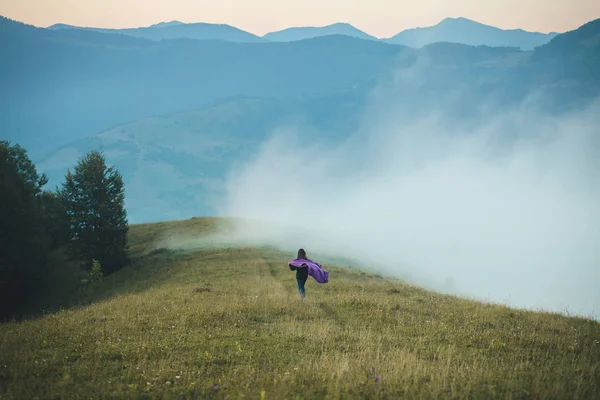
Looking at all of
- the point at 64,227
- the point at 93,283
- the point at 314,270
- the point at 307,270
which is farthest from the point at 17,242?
the point at 314,270

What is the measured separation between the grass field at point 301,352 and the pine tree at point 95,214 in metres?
40.9

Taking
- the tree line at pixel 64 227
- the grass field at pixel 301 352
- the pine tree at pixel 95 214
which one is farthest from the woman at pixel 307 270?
the pine tree at pixel 95 214

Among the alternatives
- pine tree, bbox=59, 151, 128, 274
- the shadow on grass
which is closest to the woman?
the shadow on grass

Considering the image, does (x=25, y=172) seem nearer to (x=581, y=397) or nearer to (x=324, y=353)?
(x=324, y=353)

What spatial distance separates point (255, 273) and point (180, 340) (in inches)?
1049

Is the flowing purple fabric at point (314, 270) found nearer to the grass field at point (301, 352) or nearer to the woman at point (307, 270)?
the woman at point (307, 270)

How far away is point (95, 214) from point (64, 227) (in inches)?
275

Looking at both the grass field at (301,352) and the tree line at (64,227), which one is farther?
the tree line at (64,227)

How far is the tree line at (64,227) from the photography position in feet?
182

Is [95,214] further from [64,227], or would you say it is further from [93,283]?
[93,283]

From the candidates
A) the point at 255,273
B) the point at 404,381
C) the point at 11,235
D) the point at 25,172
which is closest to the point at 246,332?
the point at 404,381

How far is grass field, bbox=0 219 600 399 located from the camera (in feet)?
34.2

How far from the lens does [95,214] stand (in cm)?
6400

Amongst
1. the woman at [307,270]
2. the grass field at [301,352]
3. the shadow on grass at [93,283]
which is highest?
the woman at [307,270]
